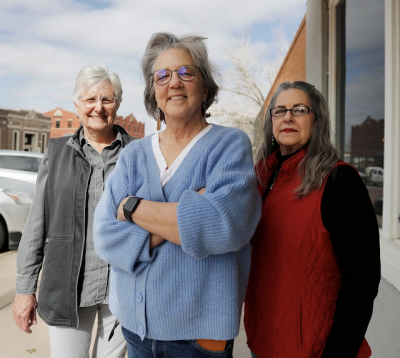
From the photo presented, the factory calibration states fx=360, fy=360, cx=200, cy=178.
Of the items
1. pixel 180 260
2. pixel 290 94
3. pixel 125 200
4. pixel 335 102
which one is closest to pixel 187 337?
pixel 180 260

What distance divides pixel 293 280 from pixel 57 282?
113 centimetres

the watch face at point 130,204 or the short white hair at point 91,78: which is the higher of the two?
the short white hair at point 91,78

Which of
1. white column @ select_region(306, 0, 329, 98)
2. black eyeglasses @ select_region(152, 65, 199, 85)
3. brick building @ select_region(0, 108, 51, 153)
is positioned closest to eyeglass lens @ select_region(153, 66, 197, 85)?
black eyeglasses @ select_region(152, 65, 199, 85)

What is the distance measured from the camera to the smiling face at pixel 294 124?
4.89 ft

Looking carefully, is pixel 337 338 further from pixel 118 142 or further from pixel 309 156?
pixel 118 142

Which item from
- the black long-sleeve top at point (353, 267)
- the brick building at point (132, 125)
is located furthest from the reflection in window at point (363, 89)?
the brick building at point (132, 125)

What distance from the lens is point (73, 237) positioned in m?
1.76

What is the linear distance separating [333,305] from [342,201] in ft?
1.25

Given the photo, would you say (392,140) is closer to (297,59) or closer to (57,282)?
(57,282)

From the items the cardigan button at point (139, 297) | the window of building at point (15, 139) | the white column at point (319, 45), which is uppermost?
the window of building at point (15, 139)

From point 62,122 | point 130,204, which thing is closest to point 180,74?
point 130,204

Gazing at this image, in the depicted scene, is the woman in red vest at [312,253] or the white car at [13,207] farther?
the white car at [13,207]

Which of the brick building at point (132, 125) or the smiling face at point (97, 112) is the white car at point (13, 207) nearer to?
the smiling face at point (97, 112)

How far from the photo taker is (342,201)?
1261 millimetres
